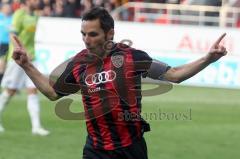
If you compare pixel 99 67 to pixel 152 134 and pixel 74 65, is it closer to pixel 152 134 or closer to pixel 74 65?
pixel 74 65

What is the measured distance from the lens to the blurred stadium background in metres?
10.7

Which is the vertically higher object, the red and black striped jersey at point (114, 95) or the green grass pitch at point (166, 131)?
the red and black striped jersey at point (114, 95)

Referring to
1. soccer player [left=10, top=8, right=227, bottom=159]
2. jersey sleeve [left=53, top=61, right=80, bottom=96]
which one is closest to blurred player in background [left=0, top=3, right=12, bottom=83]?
jersey sleeve [left=53, top=61, right=80, bottom=96]

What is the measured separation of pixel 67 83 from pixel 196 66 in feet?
3.48

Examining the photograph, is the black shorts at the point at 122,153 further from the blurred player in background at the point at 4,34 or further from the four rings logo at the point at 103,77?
the blurred player in background at the point at 4,34

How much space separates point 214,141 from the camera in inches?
450

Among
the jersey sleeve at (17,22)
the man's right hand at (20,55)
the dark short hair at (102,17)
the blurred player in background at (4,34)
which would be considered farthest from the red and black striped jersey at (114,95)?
the blurred player in background at (4,34)

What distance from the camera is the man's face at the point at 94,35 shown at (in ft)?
17.9

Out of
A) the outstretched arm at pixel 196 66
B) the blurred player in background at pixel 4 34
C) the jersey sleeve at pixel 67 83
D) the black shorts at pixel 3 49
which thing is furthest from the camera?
the black shorts at pixel 3 49

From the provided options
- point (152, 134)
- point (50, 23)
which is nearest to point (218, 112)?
point (152, 134)

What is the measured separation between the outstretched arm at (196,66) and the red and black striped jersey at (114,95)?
0.09m

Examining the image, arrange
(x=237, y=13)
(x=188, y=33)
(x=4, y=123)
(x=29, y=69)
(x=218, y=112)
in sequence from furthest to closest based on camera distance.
Answer: (x=237, y=13) < (x=188, y=33) < (x=218, y=112) < (x=4, y=123) < (x=29, y=69)

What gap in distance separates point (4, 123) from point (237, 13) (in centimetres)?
1043

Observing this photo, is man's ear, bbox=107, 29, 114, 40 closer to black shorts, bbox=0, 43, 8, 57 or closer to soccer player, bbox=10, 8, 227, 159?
soccer player, bbox=10, 8, 227, 159
